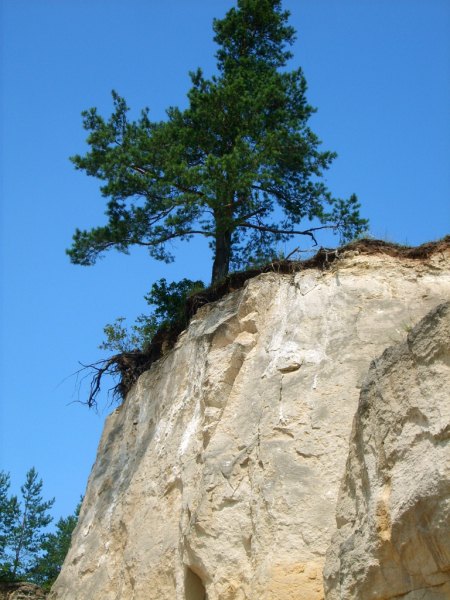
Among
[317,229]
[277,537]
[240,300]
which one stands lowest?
[277,537]

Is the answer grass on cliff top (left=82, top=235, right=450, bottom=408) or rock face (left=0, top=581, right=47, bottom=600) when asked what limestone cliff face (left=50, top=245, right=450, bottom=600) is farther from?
rock face (left=0, top=581, right=47, bottom=600)

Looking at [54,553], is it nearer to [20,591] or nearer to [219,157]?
[20,591]

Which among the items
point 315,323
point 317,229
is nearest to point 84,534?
point 315,323

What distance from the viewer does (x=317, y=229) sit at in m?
18.3

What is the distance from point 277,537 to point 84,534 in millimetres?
7044

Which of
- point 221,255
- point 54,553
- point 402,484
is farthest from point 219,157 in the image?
point 54,553

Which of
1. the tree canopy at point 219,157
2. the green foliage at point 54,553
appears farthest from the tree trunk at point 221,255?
the green foliage at point 54,553

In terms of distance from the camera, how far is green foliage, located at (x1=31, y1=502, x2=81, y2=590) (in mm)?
34281

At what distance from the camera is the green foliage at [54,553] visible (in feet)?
112

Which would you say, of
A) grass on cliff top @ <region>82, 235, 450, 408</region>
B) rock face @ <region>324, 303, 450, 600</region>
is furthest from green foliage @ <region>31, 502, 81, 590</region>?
rock face @ <region>324, 303, 450, 600</region>

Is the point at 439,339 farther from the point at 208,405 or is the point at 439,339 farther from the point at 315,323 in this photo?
the point at 208,405

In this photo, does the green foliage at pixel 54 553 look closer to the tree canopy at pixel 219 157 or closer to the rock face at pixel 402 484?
the tree canopy at pixel 219 157

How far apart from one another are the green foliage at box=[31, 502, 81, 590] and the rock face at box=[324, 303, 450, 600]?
27996 mm

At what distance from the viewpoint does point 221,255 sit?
18.0 metres
